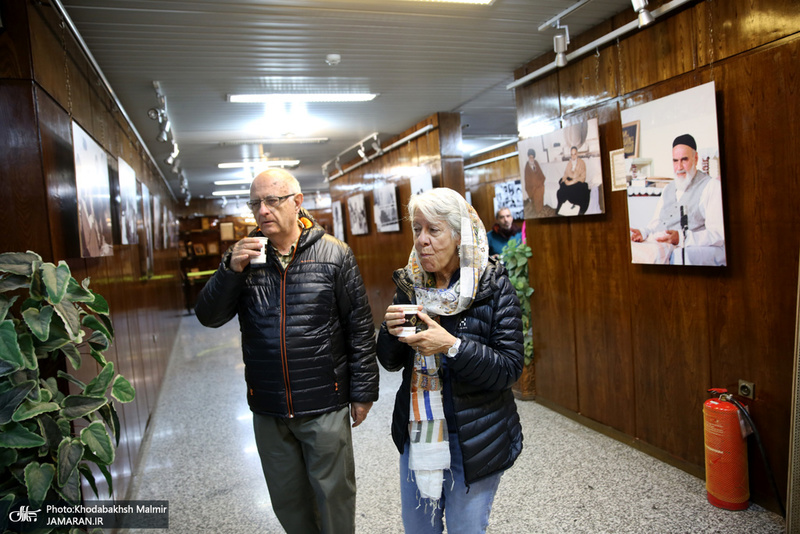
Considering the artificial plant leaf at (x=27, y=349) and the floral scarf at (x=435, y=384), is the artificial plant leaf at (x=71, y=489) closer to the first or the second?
the artificial plant leaf at (x=27, y=349)

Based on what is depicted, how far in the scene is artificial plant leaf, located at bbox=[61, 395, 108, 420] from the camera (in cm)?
163

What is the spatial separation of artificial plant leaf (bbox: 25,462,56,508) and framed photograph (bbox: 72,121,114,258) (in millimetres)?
1278

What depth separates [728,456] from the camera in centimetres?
264

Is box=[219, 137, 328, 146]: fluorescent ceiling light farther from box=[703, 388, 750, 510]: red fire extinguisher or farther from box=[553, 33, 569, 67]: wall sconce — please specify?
box=[703, 388, 750, 510]: red fire extinguisher

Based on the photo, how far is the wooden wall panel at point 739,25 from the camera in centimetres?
240

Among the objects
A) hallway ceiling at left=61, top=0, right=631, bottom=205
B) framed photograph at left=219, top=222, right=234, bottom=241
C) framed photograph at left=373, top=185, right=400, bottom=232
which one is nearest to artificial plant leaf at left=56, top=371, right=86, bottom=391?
hallway ceiling at left=61, top=0, right=631, bottom=205

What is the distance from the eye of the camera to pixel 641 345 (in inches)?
133

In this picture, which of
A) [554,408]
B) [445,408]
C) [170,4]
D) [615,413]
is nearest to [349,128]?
[170,4]

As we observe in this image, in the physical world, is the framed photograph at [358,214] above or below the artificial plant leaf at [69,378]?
above

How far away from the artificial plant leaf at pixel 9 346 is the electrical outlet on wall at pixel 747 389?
319cm

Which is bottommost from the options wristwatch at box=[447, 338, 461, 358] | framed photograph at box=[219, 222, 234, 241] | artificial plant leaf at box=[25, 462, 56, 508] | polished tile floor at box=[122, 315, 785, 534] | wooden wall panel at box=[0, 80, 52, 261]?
polished tile floor at box=[122, 315, 785, 534]

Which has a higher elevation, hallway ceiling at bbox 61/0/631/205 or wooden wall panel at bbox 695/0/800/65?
hallway ceiling at bbox 61/0/631/205

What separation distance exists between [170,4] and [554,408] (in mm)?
4022

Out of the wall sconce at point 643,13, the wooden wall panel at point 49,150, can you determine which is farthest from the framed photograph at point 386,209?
the wall sconce at point 643,13
